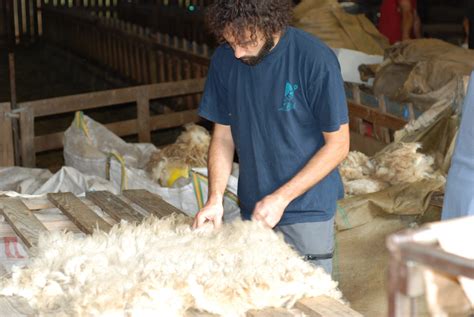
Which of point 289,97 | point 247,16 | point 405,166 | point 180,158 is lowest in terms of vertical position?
point 180,158

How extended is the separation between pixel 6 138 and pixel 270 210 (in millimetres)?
3913

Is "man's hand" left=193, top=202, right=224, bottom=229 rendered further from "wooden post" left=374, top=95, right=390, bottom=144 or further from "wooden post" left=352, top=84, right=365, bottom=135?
"wooden post" left=352, top=84, right=365, bottom=135

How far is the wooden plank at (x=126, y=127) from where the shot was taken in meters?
6.42

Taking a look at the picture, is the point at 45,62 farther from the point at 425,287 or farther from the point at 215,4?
the point at 425,287

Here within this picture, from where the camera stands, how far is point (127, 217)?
320 centimetres

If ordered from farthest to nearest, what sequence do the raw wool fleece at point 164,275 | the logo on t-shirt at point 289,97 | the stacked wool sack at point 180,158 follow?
the stacked wool sack at point 180,158 < the logo on t-shirt at point 289,97 < the raw wool fleece at point 164,275

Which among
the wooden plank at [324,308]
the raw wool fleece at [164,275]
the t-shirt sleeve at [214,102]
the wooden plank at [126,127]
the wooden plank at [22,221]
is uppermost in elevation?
the t-shirt sleeve at [214,102]

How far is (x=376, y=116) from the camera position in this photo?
5.81m

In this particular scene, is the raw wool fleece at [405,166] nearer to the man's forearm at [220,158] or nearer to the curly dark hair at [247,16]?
the man's forearm at [220,158]

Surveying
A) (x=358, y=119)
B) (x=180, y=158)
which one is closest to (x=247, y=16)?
(x=180, y=158)

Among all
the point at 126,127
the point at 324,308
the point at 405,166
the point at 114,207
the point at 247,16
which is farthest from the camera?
the point at 126,127

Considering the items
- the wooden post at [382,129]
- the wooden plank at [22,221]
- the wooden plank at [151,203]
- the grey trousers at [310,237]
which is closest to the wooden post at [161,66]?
the wooden post at [382,129]

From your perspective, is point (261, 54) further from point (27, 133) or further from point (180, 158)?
point (27, 133)

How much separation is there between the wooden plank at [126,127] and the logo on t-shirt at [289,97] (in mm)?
3838
